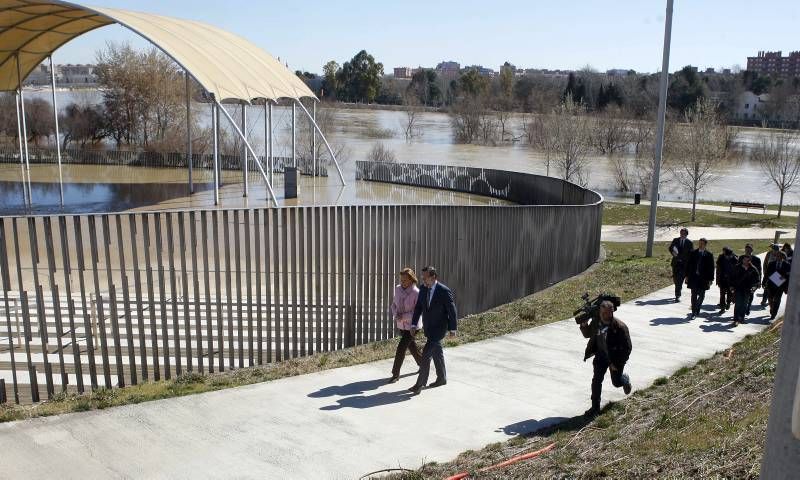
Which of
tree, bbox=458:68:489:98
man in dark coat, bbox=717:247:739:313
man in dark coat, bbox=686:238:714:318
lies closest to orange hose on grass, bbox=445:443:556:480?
man in dark coat, bbox=686:238:714:318

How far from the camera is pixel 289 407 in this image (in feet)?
26.6

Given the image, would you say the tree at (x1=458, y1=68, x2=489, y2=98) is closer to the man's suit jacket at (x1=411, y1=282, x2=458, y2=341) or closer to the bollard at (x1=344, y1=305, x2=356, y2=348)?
the bollard at (x1=344, y1=305, x2=356, y2=348)

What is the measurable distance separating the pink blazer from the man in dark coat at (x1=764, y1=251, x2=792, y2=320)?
7315 millimetres

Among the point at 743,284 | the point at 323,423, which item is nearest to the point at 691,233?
the point at 743,284

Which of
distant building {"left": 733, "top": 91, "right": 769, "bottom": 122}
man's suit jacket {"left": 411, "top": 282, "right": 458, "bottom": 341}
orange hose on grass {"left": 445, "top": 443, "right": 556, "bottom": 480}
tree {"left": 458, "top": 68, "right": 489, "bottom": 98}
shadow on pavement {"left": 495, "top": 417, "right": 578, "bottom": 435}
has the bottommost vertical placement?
shadow on pavement {"left": 495, "top": 417, "right": 578, "bottom": 435}

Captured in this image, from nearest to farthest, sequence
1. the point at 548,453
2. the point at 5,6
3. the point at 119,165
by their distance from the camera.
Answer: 1. the point at 548,453
2. the point at 5,6
3. the point at 119,165

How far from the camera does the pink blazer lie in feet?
29.2

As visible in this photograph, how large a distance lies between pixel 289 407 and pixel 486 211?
666cm

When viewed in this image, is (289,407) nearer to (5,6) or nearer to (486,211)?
(486,211)

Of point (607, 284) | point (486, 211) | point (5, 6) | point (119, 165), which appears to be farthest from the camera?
point (119, 165)

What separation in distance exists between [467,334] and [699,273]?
15.1 feet

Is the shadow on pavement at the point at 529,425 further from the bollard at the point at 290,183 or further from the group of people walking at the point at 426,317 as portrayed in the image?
the bollard at the point at 290,183

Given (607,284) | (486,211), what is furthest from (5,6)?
(607,284)

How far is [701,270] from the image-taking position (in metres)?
12.8
